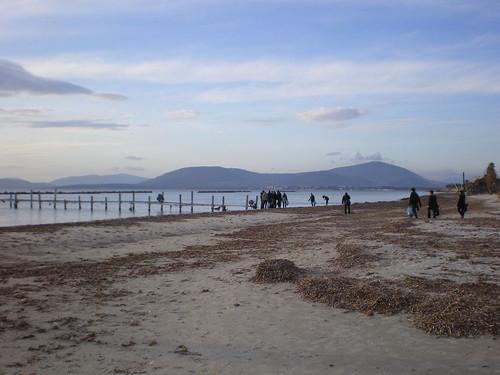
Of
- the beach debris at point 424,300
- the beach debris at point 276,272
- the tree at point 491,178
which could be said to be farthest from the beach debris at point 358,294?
the tree at point 491,178

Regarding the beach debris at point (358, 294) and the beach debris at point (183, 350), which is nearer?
the beach debris at point (183, 350)

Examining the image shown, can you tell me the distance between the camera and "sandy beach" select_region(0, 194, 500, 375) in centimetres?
564

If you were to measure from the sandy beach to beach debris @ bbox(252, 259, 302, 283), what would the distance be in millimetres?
188

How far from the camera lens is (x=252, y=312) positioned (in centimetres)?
782

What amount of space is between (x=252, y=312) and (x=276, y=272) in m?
2.38

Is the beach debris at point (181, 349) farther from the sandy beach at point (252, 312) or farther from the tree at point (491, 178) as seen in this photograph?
the tree at point (491, 178)

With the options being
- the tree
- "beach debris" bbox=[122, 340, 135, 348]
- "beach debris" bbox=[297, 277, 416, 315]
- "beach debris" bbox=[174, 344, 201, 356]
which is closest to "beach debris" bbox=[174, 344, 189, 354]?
"beach debris" bbox=[174, 344, 201, 356]

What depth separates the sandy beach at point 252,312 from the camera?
5.64 metres

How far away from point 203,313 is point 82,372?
8.86ft

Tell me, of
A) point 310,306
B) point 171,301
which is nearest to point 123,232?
point 171,301

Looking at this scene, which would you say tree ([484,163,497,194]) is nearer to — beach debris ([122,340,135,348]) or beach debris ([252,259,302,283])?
beach debris ([252,259,302,283])

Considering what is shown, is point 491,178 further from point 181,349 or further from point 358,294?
point 181,349

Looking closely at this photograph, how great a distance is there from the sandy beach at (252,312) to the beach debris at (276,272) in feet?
0.62

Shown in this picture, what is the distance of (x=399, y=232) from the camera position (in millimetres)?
17734
